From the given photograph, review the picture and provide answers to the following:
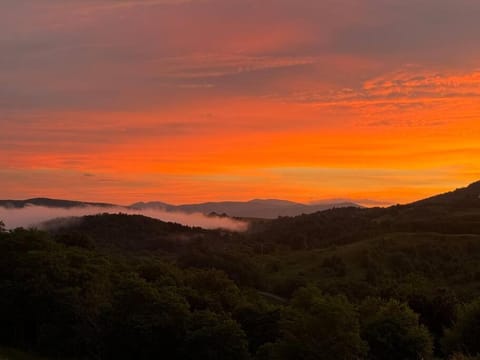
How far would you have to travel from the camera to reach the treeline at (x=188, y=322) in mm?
50125

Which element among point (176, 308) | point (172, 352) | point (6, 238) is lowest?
point (172, 352)

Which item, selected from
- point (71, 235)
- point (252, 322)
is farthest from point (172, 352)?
point (71, 235)

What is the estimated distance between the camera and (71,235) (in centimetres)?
12019

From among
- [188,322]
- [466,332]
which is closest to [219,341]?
[188,322]

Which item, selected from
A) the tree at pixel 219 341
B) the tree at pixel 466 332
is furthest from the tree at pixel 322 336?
the tree at pixel 466 332

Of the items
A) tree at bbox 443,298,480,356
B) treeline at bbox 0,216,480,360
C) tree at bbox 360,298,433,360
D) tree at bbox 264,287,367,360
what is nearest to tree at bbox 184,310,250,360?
treeline at bbox 0,216,480,360

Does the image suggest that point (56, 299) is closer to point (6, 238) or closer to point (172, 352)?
point (172, 352)

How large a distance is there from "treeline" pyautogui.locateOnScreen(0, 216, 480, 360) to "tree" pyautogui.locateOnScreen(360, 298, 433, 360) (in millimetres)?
89

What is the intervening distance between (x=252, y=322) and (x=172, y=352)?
9733mm

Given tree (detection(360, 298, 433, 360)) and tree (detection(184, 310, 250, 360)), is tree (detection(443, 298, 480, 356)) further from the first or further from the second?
tree (detection(184, 310, 250, 360))

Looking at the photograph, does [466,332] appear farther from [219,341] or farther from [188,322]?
[188,322]

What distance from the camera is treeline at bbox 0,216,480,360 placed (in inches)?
1973

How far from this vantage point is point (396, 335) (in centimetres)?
5334

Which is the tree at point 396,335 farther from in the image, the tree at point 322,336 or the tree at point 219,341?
the tree at point 219,341
